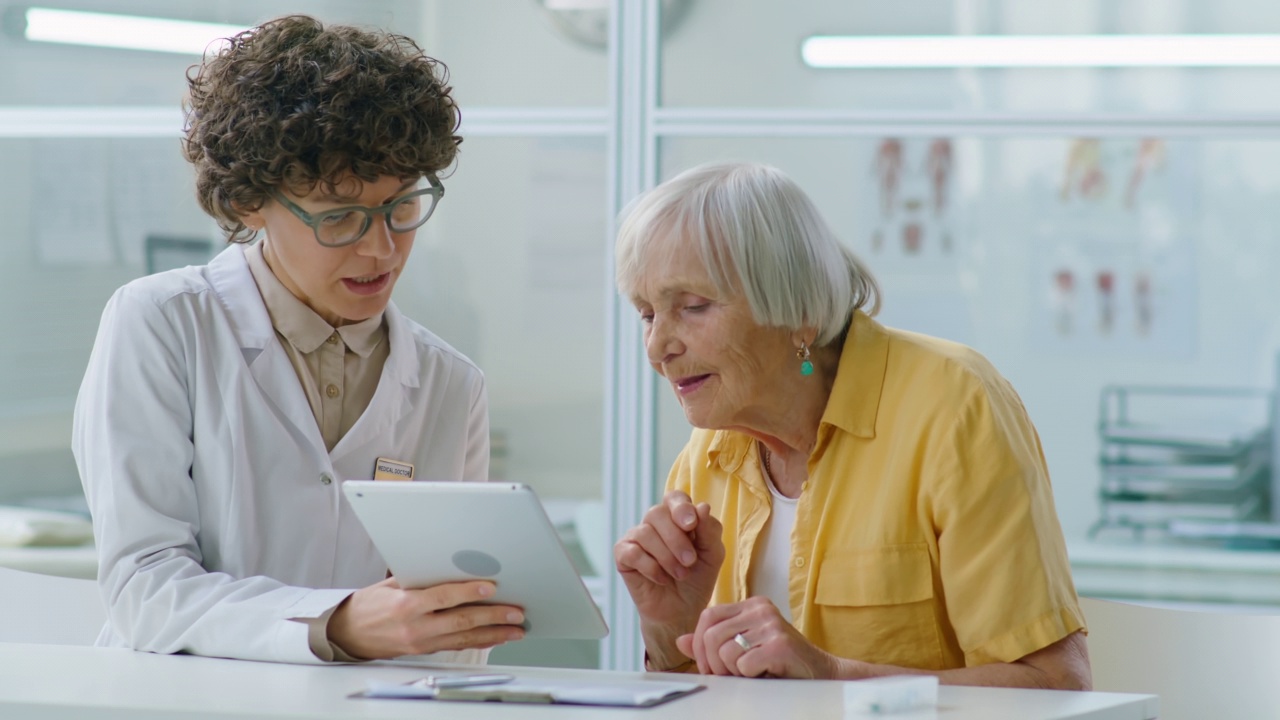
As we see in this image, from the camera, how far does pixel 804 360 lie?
2.18 meters

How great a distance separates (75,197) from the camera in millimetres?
4684

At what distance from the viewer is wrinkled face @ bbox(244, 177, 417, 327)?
206 centimetres

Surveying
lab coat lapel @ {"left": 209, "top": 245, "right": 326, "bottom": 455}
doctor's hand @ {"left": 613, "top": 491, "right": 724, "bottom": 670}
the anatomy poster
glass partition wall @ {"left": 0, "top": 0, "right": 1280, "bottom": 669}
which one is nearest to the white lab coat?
lab coat lapel @ {"left": 209, "top": 245, "right": 326, "bottom": 455}

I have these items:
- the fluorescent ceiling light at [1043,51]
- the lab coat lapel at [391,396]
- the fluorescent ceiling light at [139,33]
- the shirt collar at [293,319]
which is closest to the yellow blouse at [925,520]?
the lab coat lapel at [391,396]

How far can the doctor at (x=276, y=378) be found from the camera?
1.83 meters

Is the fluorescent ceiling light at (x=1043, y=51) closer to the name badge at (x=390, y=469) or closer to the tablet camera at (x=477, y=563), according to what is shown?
the name badge at (x=390, y=469)

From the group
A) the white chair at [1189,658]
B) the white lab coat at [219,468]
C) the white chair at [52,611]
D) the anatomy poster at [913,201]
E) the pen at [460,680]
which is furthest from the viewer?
the anatomy poster at [913,201]

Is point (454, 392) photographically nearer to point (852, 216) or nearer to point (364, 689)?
point (364, 689)

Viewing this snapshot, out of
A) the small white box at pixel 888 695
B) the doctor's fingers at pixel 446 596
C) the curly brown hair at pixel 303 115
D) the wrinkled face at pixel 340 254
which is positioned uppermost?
the curly brown hair at pixel 303 115

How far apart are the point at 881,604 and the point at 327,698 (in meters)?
0.84

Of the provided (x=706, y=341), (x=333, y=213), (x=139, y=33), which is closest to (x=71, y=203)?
(x=139, y=33)

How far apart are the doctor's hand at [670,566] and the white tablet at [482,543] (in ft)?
0.96

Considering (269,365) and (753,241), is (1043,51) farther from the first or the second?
(269,365)

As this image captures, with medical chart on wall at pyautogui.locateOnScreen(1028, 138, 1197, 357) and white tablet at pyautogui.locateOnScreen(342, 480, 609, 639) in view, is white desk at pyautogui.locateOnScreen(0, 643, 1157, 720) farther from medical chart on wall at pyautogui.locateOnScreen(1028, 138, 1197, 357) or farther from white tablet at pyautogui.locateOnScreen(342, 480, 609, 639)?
medical chart on wall at pyautogui.locateOnScreen(1028, 138, 1197, 357)
